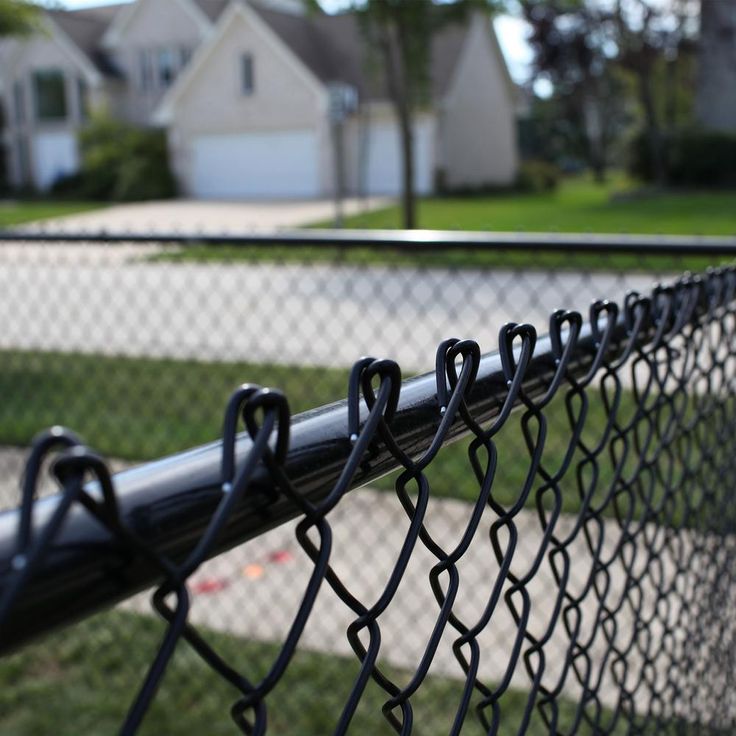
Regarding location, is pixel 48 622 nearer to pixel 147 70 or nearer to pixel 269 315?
pixel 269 315

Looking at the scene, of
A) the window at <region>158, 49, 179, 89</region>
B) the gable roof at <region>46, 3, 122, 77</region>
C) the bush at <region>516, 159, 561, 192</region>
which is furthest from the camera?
the gable roof at <region>46, 3, 122, 77</region>

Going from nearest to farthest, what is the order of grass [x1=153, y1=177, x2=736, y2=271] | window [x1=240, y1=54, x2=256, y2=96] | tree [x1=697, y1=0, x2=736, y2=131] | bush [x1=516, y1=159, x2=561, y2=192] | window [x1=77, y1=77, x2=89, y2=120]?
grass [x1=153, y1=177, x2=736, y2=271] → tree [x1=697, y1=0, x2=736, y2=131] → window [x1=240, y1=54, x2=256, y2=96] → bush [x1=516, y1=159, x2=561, y2=192] → window [x1=77, y1=77, x2=89, y2=120]

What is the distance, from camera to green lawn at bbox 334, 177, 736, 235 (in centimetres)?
1653

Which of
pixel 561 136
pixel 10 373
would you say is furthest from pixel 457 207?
pixel 561 136

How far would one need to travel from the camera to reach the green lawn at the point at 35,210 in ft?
79.3

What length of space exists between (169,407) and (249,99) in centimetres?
2549

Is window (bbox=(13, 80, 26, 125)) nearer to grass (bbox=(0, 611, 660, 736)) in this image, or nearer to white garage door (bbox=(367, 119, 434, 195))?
white garage door (bbox=(367, 119, 434, 195))

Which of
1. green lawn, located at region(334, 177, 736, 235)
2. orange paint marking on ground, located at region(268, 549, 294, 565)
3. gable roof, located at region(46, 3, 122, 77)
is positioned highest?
gable roof, located at region(46, 3, 122, 77)

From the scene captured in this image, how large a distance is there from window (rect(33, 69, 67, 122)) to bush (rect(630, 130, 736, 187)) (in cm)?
Result: 2016

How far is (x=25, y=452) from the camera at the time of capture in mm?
5523

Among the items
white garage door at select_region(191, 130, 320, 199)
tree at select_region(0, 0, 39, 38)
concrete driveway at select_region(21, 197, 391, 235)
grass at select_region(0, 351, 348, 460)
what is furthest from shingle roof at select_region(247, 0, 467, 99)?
grass at select_region(0, 351, 348, 460)

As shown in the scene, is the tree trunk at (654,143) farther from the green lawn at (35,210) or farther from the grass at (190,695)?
the grass at (190,695)

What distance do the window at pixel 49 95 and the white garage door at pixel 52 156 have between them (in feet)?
2.55

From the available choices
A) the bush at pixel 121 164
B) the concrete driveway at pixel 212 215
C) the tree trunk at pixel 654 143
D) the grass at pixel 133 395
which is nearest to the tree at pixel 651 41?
the tree trunk at pixel 654 143
